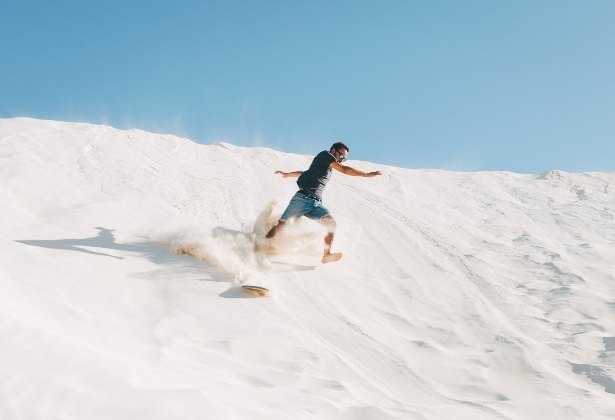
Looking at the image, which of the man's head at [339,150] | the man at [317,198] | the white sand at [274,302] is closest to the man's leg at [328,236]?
the man at [317,198]

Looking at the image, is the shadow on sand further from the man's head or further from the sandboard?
the man's head

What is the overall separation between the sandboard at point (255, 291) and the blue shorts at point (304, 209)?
1.47m

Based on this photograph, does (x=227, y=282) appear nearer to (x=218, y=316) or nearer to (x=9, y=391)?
(x=218, y=316)

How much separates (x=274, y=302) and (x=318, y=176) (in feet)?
6.28

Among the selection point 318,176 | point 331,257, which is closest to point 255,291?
point 331,257

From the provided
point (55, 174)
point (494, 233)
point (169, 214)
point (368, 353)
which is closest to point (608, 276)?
point (494, 233)

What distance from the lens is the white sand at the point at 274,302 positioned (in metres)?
3.03

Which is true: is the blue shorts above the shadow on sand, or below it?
above

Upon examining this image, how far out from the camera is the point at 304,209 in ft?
20.9

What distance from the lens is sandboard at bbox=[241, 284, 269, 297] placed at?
16.5 feet

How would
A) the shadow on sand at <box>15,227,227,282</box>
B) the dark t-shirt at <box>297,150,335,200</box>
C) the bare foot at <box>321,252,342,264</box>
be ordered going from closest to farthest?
the shadow on sand at <box>15,227,227,282</box>
the bare foot at <box>321,252,342,264</box>
the dark t-shirt at <box>297,150,335,200</box>


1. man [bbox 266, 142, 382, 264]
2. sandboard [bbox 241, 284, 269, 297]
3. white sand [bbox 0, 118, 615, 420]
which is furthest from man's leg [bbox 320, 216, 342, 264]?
sandboard [bbox 241, 284, 269, 297]

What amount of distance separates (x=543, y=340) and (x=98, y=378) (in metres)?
3.68

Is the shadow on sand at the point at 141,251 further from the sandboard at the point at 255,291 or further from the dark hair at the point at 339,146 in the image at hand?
the dark hair at the point at 339,146
